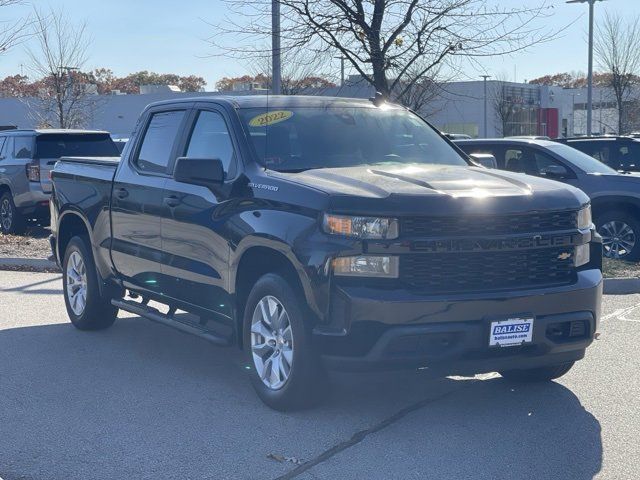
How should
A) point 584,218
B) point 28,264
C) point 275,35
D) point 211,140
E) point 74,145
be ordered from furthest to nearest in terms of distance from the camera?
point 74,145 → point 275,35 → point 28,264 → point 211,140 → point 584,218

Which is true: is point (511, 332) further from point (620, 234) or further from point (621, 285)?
point (620, 234)

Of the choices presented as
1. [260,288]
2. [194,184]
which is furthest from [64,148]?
[260,288]

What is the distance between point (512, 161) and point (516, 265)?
27.2 feet

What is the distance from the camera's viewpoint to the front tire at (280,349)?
5688mm

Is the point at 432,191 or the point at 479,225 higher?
the point at 432,191

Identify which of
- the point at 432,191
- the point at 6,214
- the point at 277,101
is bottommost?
the point at 6,214

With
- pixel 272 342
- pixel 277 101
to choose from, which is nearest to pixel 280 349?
pixel 272 342

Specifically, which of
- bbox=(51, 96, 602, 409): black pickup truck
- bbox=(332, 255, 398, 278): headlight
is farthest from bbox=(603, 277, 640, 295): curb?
bbox=(332, 255, 398, 278): headlight

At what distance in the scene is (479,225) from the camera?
557 centimetres

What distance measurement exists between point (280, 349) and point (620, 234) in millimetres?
8290

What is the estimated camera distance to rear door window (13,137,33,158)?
1696cm

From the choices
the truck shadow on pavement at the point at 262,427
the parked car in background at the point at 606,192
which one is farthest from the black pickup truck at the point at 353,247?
the parked car in background at the point at 606,192

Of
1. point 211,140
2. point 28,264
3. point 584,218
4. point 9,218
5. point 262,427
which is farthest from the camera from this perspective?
Answer: point 9,218

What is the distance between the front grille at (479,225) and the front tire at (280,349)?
84 centimetres
